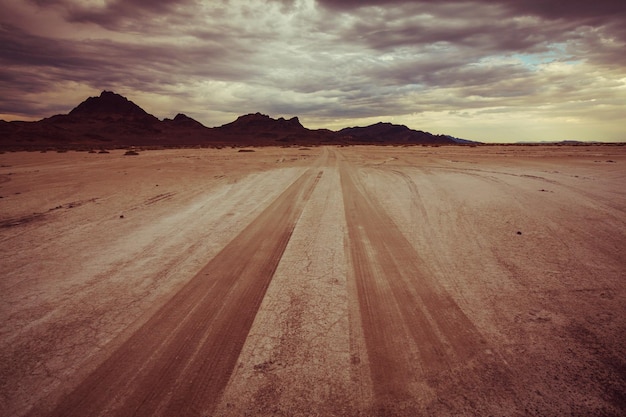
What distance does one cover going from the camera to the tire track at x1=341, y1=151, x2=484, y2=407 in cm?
274

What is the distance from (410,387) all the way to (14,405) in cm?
312

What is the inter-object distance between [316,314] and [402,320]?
0.96 metres

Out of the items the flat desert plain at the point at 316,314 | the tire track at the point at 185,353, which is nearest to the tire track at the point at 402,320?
the flat desert plain at the point at 316,314

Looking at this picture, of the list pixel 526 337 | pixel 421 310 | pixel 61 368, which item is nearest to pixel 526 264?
pixel 526 337

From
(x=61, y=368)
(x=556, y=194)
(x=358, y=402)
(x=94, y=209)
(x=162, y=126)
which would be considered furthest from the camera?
(x=162, y=126)

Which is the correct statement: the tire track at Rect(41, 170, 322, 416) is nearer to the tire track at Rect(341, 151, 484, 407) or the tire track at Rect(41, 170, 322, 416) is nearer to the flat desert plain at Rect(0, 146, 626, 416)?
the flat desert plain at Rect(0, 146, 626, 416)

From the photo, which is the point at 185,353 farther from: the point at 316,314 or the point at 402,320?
the point at 402,320

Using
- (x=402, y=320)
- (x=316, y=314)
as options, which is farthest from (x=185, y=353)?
(x=402, y=320)

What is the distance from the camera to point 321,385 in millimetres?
2605

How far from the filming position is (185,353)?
296cm

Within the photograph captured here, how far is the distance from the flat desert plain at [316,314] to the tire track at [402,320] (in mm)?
19

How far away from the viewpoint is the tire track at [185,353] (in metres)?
2.43

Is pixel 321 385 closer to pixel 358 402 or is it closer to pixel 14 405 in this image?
pixel 358 402

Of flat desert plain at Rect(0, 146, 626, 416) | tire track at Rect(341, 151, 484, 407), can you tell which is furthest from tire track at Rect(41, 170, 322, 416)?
tire track at Rect(341, 151, 484, 407)
